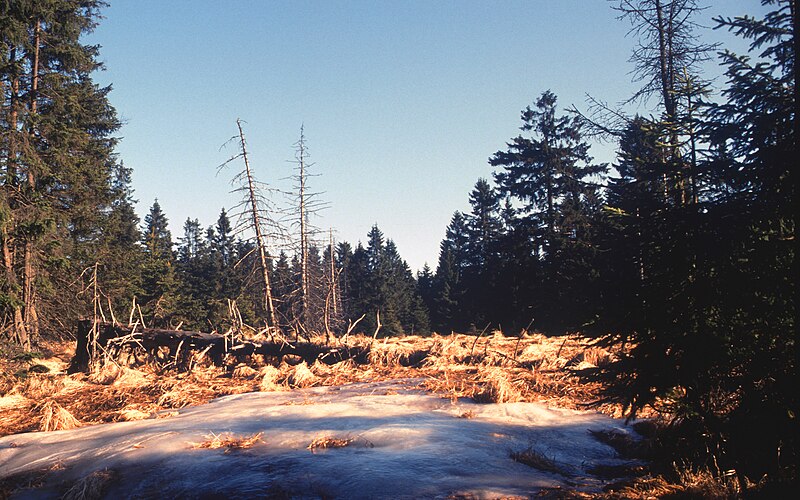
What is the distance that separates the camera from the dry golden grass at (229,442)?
562cm

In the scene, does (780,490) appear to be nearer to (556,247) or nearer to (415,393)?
(415,393)

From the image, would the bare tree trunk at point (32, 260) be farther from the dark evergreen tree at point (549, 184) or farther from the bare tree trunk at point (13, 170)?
the dark evergreen tree at point (549, 184)

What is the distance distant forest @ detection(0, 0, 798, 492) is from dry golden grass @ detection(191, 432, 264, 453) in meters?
4.24

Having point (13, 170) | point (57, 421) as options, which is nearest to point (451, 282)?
point (13, 170)

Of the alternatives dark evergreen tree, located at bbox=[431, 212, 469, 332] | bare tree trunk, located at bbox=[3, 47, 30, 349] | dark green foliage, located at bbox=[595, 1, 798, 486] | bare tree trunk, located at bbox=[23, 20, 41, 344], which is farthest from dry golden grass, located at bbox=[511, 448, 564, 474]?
dark evergreen tree, located at bbox=[431, 212, 469, 332]

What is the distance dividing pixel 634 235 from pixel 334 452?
4.24 m

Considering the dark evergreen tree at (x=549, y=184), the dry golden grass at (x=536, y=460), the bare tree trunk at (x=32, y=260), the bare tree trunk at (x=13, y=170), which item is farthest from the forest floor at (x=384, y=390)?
the dark evergreen tree at (x=549, y=184)

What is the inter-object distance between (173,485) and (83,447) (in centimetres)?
227

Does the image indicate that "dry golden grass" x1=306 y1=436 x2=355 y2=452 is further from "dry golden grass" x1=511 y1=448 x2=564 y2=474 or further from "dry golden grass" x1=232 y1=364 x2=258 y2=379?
"dry golden grass" x1=232 y1=364 x2=258 y2=379

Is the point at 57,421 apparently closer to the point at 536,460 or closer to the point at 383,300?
the point at 536,460

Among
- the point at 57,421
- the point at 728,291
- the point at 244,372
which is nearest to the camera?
the point at 728,291

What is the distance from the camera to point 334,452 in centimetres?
532

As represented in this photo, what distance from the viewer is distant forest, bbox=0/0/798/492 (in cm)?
453

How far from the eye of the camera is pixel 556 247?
29328 millimetres
